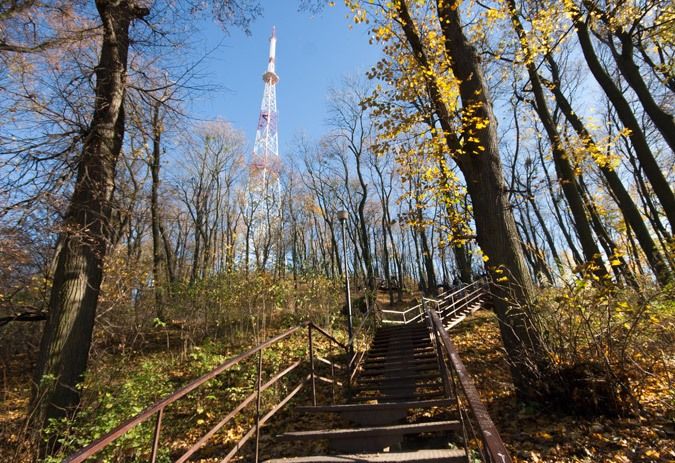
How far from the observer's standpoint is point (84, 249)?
451cm

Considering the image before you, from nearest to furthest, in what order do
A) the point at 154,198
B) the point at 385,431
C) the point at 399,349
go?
the point at 385,431, the point at 399,349, the point at 154,198

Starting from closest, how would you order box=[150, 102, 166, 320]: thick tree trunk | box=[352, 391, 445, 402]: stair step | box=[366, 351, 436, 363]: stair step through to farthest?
box=[352, 391, 445, 402]: stair step, box=[150, 102, 166, 320]: thick tree trunk, box=[366, 351, 436, 363]: stair step

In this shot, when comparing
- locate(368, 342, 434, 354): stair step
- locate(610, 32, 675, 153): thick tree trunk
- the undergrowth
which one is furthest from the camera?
locate(368, 342, 434, 354): stair step

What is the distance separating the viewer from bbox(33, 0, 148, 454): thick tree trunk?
3998mm

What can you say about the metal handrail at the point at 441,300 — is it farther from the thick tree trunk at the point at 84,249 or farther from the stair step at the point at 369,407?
the thick tree trunk at the point at 84,249

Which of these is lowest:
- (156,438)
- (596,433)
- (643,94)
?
(596,433)

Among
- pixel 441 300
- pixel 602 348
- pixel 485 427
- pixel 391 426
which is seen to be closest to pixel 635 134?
pixel 602 348

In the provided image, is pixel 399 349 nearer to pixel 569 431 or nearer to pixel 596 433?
pixel 569 431

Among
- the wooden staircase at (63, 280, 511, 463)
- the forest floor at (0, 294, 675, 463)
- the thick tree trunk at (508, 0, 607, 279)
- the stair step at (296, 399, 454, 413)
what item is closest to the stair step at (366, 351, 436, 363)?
the wooden staircase at (63, 280, 511, 463)

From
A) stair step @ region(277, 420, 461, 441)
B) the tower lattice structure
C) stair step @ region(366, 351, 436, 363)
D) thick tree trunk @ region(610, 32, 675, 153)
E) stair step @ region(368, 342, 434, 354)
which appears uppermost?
the tower lattice structure

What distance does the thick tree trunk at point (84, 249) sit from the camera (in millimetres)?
→ 3998

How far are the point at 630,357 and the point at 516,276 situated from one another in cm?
153

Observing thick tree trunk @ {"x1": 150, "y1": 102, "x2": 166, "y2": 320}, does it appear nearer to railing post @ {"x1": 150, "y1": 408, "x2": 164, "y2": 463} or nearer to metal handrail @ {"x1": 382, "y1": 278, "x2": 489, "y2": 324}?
railing post @ {"x1": 150, "y1": 408, "x2": 164, "y2": 463}

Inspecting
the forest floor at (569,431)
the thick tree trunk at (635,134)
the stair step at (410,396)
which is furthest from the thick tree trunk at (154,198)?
the thick tree trunk at (635,134)
